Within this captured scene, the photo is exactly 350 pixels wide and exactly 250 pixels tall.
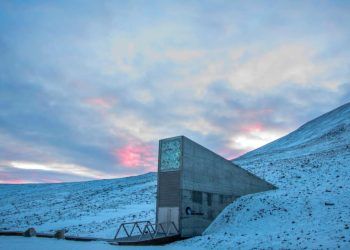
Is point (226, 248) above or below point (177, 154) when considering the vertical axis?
below

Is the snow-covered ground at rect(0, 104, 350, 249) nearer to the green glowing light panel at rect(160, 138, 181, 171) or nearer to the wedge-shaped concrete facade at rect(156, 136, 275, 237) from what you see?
the wedge-shaped concrete facade at rect(156, 136, 275, 237)

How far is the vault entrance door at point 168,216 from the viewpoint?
27.0 m

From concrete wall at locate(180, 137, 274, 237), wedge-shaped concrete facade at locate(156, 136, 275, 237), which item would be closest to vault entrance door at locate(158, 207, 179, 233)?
wedge-shaped concrete facade at locate(156, 136, 275, 237)

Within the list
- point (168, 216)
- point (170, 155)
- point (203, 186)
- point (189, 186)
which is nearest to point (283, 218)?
point (203, 186)

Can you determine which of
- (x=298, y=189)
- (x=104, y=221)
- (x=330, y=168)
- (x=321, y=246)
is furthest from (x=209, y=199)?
(x=330, y=168)

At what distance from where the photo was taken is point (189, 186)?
28031mm

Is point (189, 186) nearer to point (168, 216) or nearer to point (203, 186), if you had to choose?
point (203, 186)

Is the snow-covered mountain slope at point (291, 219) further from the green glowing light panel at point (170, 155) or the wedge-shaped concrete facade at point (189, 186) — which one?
the green glowing light panel at point (170, 155)

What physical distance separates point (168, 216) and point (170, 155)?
4.98 metres

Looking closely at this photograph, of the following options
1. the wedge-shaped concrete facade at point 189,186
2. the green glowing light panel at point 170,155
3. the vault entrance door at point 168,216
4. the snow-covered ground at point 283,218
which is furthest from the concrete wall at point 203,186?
the snow-covered ground at point 283,218

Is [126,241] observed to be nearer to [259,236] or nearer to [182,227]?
[182,227]

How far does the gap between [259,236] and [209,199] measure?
7.24 metres

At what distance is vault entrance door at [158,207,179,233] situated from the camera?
27.0 metres

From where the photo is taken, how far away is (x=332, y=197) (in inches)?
1132
